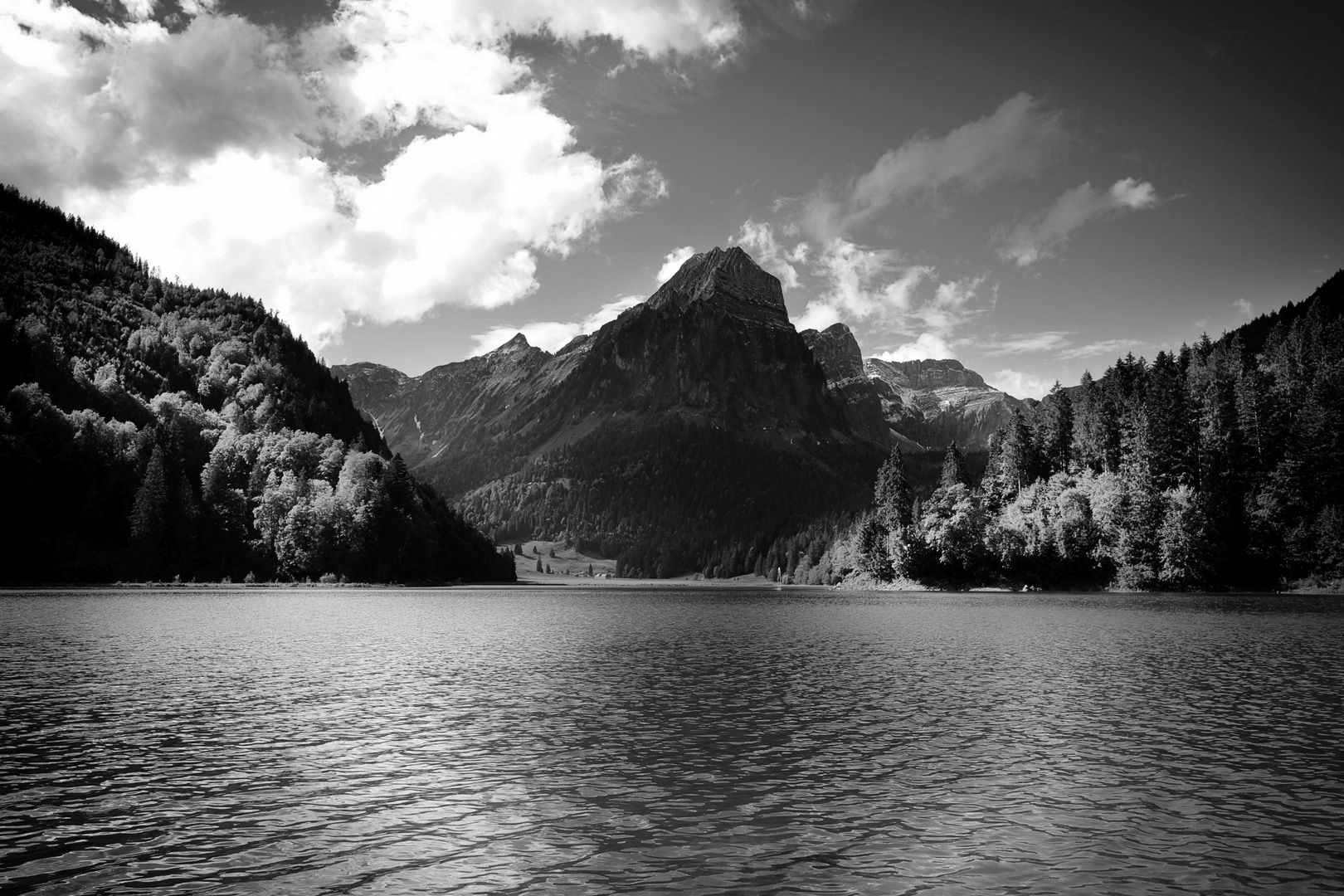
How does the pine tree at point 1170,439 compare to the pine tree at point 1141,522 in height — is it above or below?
above

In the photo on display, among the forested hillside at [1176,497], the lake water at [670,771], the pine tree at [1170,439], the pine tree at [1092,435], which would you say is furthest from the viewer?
the pine tree at [1092,435]

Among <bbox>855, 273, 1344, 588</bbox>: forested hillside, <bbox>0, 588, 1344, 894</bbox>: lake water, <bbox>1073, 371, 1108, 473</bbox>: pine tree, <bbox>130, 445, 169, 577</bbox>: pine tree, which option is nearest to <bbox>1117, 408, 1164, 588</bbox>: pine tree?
<bbox>855, 273, 1344, 588</bbox>: forested hillside

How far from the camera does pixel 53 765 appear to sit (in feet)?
79.9

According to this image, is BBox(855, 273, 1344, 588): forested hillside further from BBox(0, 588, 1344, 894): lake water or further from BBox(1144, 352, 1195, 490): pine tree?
BBox(0, 588, 1344, 894): lake water

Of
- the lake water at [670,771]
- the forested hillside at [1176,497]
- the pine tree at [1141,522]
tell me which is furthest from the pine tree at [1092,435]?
the lake water at [670,771]

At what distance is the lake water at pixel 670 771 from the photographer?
16.4m

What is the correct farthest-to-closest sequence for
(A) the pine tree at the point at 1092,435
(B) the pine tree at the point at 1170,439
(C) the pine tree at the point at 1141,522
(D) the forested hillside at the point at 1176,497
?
(A) the pine tree at the point at 1092,435 → (B) the pine tree at the point at 1170,439 → (C) the pine tree at the point at 1141,522 → (D) the forested hillside at the point at 1176,497

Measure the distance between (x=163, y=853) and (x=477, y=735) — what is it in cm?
1311

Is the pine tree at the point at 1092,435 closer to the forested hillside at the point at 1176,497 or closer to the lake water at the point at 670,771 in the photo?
the forested hillside at the point at 1176,497

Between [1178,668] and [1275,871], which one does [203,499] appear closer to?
[1178,668]

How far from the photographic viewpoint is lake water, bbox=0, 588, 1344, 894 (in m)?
16.4

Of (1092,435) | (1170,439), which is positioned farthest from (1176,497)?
(1092,435)

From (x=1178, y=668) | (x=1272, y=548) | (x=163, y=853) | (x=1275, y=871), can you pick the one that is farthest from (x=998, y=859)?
(x=1272, y=548)

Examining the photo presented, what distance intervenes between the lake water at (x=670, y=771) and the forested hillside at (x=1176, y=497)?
11081 centimetres
